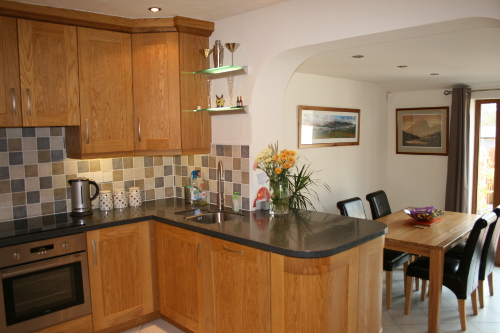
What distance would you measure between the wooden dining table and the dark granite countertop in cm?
66

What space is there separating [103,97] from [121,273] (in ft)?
4.36

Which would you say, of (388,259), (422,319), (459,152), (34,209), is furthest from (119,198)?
(459,152)

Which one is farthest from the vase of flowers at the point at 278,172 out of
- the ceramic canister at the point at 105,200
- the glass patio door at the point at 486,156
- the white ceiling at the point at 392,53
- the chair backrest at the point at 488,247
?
the glass patio door at the point at 486,156

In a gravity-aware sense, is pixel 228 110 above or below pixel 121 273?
above

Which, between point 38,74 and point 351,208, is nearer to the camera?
point 38,74

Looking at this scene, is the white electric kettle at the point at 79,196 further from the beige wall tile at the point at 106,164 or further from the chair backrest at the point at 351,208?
the chair backrest at the point at 351,208

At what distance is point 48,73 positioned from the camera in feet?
9.21

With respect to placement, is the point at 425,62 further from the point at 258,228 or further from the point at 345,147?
the point at 258,228

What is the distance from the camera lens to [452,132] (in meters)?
5.29

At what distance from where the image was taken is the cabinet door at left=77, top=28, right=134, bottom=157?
9.74 feet

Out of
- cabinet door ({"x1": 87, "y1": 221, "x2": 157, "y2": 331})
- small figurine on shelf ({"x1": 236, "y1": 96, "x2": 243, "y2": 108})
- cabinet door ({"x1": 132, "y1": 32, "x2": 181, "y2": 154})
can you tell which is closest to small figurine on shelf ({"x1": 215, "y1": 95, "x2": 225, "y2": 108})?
small figurine on shelf ({"x1": 236, "y1": 96, "x2": 243, "y2": 108})

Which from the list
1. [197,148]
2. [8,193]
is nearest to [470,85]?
[197,148]

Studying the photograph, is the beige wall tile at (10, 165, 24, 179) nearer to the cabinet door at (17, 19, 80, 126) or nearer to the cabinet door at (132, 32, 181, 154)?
the cabinet door at (17, 19, 80, 126)

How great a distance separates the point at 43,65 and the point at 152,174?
1.33 m
